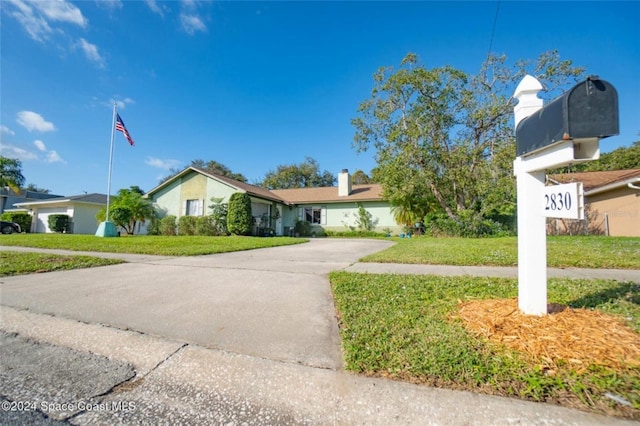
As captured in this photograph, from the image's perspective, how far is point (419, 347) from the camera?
207 cm

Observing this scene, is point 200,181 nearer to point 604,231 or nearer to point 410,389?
point 410,389

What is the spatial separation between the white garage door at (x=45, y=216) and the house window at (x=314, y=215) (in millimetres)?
19783

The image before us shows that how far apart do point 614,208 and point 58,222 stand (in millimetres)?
36835

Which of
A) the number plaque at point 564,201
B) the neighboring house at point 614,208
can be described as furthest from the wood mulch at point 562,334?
the neighboring house at point 614,208

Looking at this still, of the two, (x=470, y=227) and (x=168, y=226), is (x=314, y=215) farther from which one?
(x=470, y=227)

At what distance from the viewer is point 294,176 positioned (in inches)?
1544

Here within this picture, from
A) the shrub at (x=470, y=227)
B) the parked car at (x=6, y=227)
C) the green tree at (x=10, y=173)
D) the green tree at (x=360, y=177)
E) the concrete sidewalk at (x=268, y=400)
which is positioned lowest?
the concrete sidewalk at (x=268, y=400)

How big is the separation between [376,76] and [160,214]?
17.8 meters

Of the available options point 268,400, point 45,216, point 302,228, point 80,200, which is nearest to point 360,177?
point 302,228

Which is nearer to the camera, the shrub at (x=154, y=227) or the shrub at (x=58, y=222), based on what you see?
the shrub at (x=154, y=227)

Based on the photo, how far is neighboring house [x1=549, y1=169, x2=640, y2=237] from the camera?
13.1m

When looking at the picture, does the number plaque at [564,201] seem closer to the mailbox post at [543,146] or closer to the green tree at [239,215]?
the mailbox post at [543,146]

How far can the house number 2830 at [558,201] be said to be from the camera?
2.00 metres

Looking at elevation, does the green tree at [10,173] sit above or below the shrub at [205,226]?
above
